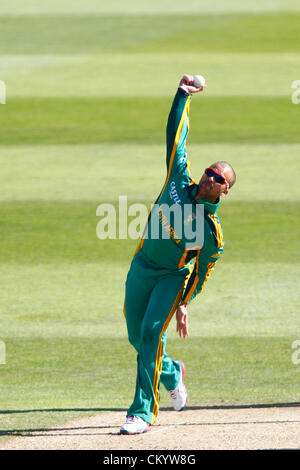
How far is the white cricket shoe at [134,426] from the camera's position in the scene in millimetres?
5781

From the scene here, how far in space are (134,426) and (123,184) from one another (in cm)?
836

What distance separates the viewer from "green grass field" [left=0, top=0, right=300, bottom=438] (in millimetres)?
7926

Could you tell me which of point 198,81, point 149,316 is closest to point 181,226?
point 149,316

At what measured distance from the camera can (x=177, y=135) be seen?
6.04 meters

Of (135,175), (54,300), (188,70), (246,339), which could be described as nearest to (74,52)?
(188,70)

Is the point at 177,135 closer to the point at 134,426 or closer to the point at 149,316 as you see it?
the point at 149,316

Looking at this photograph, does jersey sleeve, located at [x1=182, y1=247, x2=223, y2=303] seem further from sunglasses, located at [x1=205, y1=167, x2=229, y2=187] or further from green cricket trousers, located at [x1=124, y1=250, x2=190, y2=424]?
sunglasses, located at [x1=205, y1=167, x2=229, y2=187]

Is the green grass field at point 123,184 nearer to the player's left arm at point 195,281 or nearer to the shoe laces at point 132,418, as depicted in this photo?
the shoe laces at point 132,418

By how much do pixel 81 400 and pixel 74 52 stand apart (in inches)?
623

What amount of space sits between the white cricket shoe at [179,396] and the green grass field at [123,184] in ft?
1.63

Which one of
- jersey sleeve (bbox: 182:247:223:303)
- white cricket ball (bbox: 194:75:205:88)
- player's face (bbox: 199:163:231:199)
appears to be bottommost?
jersey sleeve (bbox: 182:247:223:303)

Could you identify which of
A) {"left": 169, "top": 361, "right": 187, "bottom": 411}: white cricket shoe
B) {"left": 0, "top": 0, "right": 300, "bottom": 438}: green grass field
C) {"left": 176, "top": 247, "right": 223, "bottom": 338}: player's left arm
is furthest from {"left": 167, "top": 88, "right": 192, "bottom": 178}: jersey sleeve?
{"left": 0, "top": 0, "right": 300, "bottom": 438}: green grass field

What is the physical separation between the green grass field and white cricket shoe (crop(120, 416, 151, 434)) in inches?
30.3

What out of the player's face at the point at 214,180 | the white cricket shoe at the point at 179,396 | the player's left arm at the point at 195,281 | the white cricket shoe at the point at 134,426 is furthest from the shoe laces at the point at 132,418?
the player's face at the point at 214,180
